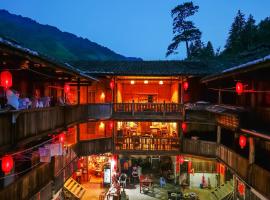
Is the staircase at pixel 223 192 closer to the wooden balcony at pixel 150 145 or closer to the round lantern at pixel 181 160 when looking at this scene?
the round lantern at pixel 181 160

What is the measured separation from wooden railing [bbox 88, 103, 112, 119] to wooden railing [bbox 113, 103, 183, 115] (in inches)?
27.8

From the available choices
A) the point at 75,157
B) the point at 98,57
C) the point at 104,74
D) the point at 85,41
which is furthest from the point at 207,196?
the point at 85,41

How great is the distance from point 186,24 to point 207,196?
45.1m

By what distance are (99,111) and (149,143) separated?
543 cm

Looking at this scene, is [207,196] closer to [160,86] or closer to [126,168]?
[126,168]

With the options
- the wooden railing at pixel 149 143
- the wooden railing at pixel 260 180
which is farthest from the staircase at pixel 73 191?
the wooden railing at pixel 260 180

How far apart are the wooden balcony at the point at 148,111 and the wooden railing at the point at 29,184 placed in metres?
12.2

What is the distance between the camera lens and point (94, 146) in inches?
1123

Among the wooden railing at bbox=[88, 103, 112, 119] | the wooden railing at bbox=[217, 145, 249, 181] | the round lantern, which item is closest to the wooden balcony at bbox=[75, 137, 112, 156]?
the wooden railing at bbox=[88, 103, 112, 119]

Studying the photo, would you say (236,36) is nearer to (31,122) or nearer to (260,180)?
Result: (260,180)

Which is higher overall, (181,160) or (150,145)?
(150,145)

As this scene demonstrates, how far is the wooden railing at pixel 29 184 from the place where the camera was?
12.2m

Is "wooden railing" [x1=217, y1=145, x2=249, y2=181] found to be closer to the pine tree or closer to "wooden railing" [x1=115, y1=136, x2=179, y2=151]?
"wooden railing" [x1=115, y1=136, x2=179, y2=151]

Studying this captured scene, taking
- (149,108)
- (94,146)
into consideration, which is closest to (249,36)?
(149,108)
